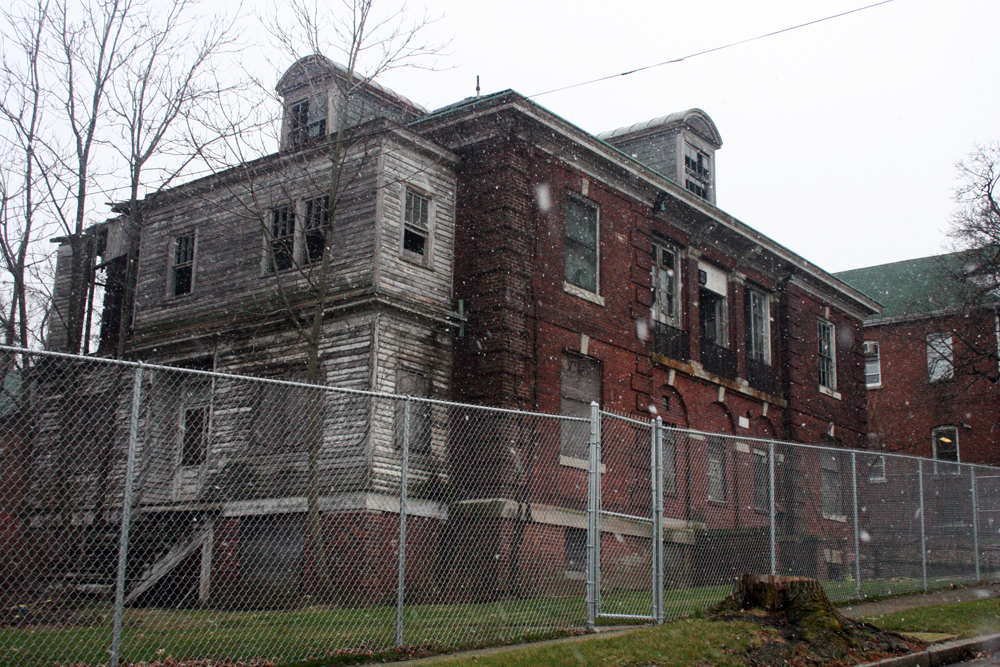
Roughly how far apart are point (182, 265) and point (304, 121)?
4.00 metres

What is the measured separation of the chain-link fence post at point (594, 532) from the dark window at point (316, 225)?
909cm

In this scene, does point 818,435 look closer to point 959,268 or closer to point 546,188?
point 959,268

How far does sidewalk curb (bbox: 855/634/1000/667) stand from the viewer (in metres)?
8.84

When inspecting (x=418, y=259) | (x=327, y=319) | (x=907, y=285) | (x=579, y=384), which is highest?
(x=907, y=285)

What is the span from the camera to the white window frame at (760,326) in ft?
84.4

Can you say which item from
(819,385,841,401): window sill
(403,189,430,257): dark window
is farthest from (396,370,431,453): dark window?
(819,385,841,401): window sill

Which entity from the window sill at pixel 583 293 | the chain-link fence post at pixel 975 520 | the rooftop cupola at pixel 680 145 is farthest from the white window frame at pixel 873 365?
the chain-link fence post at pixel 975 520

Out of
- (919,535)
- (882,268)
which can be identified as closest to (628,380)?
(919,535)

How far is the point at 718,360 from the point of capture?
2378 centimetres

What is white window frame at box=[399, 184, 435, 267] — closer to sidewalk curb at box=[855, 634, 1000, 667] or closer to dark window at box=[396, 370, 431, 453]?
dark window at box=[396, 370, 431, 453]

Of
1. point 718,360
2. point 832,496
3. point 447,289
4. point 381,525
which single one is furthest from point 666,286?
point 381,525

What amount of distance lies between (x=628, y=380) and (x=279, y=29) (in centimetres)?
951

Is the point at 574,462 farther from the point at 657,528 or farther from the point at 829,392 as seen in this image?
the point at 829,392

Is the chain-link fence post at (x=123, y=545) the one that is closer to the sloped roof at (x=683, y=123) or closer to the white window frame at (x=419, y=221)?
the white window frame at (x=419, y=221)
